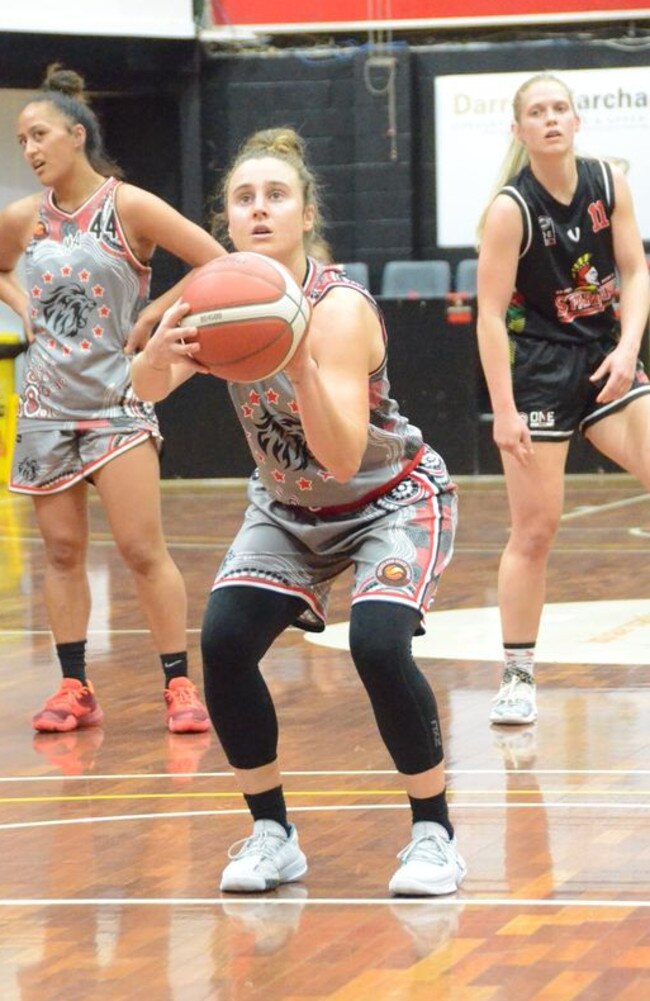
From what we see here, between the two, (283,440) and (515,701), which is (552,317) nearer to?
(515,701)

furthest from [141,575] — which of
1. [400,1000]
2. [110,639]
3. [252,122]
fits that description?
[252,122]

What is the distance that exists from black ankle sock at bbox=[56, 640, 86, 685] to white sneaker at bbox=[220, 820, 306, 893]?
1996 millimetres

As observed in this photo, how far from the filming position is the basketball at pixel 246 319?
372 centimetres

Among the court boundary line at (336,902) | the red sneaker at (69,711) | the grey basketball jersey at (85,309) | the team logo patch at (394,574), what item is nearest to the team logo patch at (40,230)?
the grey basketball jersey at (85,309)

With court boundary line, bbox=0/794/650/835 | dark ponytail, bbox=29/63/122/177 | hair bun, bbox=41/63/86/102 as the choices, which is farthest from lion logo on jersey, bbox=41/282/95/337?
court boundary line, bbox=0/794/650/835

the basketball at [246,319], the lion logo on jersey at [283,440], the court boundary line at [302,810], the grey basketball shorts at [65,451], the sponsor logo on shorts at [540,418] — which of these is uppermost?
the basketball at [246,319]

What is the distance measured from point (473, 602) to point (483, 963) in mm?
4982

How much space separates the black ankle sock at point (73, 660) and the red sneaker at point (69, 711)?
2 cm

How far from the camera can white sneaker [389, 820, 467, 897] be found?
13.6 ft

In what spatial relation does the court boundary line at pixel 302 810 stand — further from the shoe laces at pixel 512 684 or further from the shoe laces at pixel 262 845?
the shoe laces at pixel 512 684

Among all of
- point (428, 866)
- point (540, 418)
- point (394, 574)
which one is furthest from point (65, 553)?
point (428, 866)

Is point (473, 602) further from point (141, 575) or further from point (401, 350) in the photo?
point (401, 350)

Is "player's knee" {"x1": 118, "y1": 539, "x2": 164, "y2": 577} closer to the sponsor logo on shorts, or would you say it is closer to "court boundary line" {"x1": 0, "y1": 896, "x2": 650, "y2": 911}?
the sponsor logo on shorts

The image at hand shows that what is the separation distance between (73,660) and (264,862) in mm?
2175
